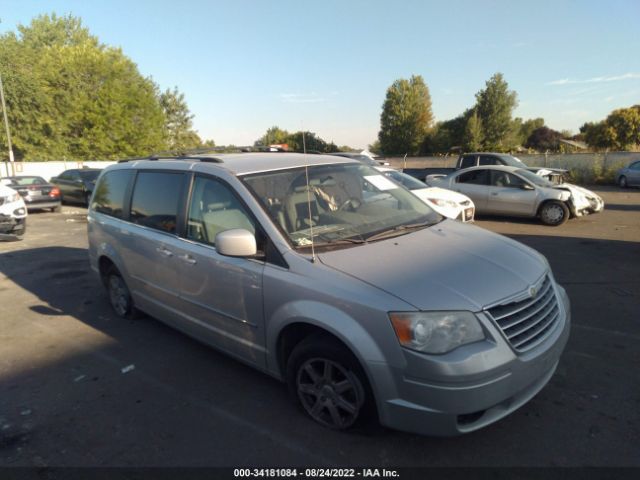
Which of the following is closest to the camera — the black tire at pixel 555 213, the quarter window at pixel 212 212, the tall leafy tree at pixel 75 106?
the quarter window at pixel 212 212

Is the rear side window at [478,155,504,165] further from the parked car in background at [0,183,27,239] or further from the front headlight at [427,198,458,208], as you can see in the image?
the parked car in background at [0,183,27,239]

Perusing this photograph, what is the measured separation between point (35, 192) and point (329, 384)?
1664 cm

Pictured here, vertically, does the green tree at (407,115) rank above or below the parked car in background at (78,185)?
above

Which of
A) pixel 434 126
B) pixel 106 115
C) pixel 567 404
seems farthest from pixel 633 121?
pixel 567 404

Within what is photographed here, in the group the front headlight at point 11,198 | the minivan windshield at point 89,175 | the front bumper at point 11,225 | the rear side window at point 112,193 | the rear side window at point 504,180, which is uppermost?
the minivan windshield at point 89,175

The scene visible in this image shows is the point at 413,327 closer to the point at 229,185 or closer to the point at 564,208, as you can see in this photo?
the point at 229,185

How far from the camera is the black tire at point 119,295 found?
4914mm

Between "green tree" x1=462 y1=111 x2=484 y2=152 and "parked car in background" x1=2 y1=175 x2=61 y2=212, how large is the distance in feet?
165

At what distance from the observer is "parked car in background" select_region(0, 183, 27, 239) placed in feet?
32.5

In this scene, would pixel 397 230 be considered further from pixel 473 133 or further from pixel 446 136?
pixel 446 136

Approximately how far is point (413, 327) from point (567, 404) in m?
1.65

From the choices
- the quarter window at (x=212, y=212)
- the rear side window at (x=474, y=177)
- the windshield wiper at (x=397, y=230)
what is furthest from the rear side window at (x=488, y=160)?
the quarter window at (x=212, y=212)

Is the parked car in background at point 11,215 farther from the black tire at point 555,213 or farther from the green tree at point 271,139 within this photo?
the black tire at point 555,213

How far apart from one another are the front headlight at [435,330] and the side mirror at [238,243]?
3.59 ft
